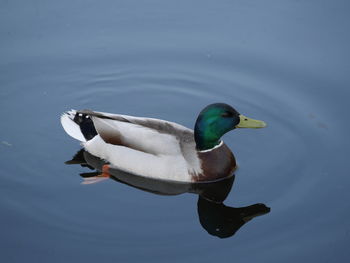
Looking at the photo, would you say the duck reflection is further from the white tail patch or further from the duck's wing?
the duck's wing

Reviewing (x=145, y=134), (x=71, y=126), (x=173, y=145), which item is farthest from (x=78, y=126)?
(x=173, y=145)

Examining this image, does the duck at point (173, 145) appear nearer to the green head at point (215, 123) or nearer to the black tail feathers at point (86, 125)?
the green head at point (215, 123)

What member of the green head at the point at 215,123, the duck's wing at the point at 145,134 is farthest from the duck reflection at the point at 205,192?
the green head at the point at 215,123

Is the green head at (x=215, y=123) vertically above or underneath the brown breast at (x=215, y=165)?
above

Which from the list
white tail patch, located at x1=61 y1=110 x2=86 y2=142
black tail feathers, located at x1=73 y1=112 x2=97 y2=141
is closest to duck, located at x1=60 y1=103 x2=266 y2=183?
black tail feathers, located at x1=73 y1=112 x2=97 y2=141

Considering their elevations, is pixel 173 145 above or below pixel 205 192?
above

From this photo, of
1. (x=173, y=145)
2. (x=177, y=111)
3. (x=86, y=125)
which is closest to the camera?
(x=173, y=145)

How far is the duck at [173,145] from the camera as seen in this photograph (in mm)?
7012

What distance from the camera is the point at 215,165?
282 inches

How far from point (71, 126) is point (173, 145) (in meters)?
1.50

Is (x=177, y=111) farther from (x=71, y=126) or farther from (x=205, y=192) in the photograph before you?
(x=205, y=192)

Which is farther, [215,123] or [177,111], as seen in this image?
[177,111]

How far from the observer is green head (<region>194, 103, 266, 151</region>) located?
6988 millimetres

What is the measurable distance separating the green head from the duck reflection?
50 centimetres
